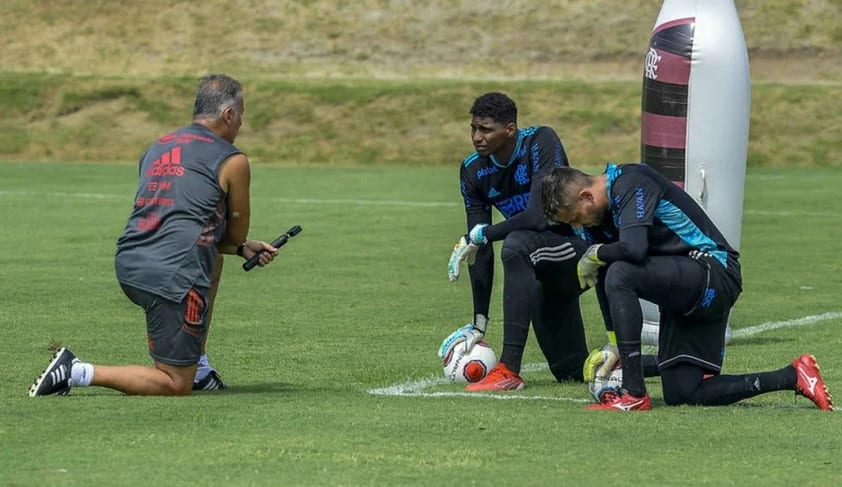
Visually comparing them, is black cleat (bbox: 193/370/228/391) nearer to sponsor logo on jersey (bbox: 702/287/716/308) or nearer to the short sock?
the short sock

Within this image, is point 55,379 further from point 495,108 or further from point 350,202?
point 350,202

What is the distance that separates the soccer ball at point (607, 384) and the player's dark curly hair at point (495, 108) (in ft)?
6.14

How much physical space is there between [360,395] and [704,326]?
1.91 m

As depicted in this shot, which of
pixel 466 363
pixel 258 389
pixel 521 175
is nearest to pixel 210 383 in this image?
pixel 258 389

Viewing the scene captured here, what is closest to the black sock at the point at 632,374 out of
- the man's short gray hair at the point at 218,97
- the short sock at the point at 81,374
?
the man's short gray hair at the point at 218,97

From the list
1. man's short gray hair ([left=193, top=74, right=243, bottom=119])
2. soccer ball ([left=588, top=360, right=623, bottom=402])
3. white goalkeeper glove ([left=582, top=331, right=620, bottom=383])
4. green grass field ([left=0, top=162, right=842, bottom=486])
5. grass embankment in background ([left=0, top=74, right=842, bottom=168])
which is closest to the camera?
green grass field ([left=0, top=162, right=842, bottom=486])

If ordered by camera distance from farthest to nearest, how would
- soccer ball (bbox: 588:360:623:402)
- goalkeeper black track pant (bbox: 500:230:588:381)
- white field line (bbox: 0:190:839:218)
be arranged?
1. white field line (bbox: 0:190:839:218)
2. goalkeeper black track pant (bbox: 500:230:588:381)
3. soccer ball (bbox: 588:360:623:402)

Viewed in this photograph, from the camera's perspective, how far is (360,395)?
9336mm

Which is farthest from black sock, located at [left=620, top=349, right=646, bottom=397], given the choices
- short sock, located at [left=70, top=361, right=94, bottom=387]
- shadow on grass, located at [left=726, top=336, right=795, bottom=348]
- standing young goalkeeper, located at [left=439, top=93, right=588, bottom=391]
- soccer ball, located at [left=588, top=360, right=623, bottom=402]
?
shadow on grass, located at [left=726, top=336, right=795, bottom=348]

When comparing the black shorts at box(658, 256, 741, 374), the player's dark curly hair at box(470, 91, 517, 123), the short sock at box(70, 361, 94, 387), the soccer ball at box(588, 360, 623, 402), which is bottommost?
the soccer ball at box(588, 360, 623, 402)

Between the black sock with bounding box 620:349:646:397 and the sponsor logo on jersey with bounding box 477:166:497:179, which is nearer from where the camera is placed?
the black sock with bounding box 620:349:646:397

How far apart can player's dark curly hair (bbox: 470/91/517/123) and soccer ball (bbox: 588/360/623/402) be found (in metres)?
1.87

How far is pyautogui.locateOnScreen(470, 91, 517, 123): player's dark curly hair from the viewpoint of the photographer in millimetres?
10117

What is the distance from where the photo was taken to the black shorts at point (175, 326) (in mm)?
9133
